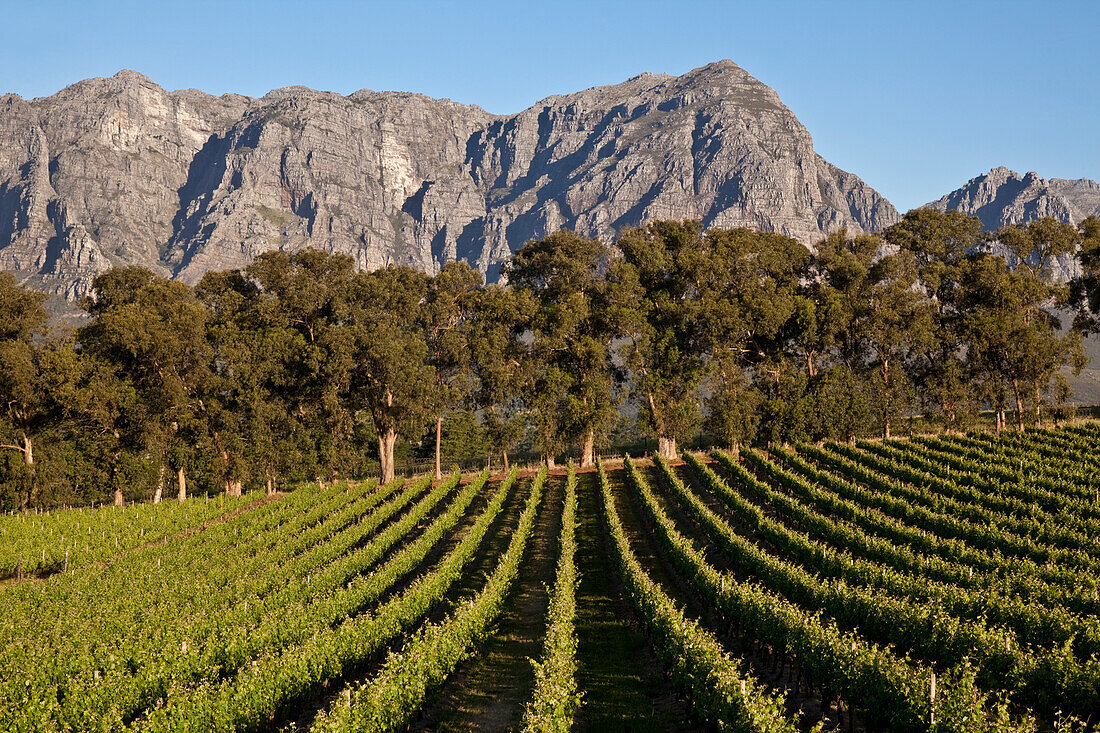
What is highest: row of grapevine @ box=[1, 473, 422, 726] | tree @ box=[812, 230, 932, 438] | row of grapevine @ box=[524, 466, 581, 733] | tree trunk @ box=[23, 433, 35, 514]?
tree @ box=[812, 230, 932, 438]

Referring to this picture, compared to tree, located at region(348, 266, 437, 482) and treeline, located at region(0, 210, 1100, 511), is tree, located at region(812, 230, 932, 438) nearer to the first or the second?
treeline, located at region(0, 210, 1100, 511)

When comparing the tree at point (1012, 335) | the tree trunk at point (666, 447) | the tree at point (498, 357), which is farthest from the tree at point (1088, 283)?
the tree at point (498, 357)

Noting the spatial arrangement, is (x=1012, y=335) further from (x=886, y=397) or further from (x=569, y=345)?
(x=569, y=345)

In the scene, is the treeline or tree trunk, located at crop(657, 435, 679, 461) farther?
tree trunk, located at crop(657, 435, 679, 461)

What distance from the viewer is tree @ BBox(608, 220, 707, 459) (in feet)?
205

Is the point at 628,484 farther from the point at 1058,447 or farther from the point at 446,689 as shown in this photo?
the point at 446,689

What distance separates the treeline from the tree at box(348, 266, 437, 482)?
0.20 m

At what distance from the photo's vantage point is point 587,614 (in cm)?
2711

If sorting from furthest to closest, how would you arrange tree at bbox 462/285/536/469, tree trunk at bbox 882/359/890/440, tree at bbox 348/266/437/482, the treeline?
tree trunk at bbox 882/359/890/440
tree at bbox 462/285/536/469
tree at bbox 348/266/437/482
the treeline

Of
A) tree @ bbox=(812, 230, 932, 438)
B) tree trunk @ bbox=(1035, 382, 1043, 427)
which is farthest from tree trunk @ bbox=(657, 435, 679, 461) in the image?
tree trunk @ bbox=(1035, 382, 1043, 427)

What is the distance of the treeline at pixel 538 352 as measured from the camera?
5491 centimetres

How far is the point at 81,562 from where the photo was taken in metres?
36.0

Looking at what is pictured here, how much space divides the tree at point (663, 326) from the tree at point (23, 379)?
42.4 m

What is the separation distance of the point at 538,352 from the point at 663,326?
1194 centimetres
